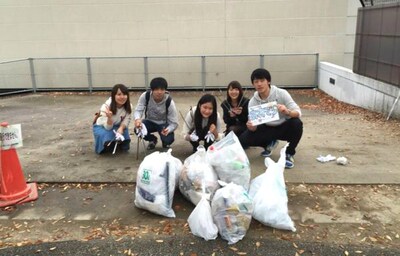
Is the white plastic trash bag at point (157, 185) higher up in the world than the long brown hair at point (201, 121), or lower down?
lower down

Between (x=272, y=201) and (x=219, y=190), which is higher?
(x=219, y=190)

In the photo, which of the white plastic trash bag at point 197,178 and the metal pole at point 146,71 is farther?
the metal pole at point 146,71

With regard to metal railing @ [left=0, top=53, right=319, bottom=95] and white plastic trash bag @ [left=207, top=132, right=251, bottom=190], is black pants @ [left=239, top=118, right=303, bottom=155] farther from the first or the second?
metal railing @ [left=0, top=53, right=319, bottom=95]

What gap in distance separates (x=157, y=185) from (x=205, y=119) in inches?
62.2

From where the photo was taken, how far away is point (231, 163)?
3443 millimetres

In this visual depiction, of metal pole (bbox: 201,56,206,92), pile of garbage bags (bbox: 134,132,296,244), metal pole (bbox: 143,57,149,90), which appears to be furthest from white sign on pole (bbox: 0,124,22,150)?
metal pole (bbox: 201,56,206,92)

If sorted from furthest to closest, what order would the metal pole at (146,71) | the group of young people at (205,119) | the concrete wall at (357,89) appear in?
the metal pole at (146,71) → the concrete wall at (357,89) → the group of young people at (205,119)

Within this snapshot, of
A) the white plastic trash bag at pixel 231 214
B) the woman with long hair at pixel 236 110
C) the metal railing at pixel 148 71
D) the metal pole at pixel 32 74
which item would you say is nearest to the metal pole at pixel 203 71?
the metal railing at pixel 148 71

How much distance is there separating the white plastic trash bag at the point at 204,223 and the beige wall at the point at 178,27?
828cm

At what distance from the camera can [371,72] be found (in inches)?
302

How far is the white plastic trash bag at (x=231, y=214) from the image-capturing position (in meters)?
2.97

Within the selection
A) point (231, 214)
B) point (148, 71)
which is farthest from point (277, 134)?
point (148, 71)

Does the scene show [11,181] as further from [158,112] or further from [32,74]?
[32,74]

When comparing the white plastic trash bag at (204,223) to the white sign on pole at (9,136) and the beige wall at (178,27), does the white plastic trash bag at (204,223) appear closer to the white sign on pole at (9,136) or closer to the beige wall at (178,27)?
the white sign on pole at (9,136)
